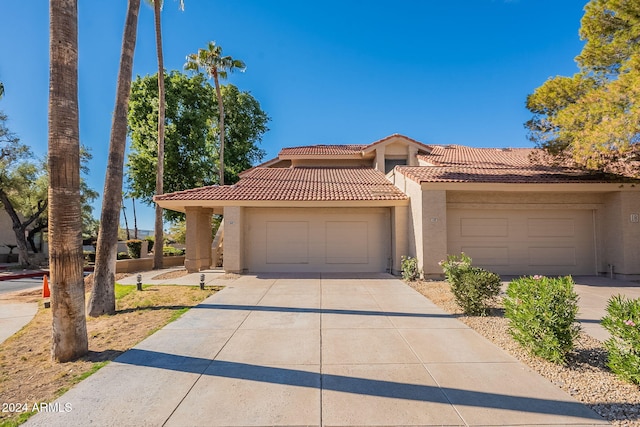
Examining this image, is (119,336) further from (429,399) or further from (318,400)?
(429,399)

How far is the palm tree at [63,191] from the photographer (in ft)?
16.7

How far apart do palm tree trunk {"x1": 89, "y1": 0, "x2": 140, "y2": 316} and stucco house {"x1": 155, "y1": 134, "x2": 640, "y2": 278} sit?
5447mm

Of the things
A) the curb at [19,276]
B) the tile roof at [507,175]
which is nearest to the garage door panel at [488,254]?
the tile roof at [507,175]

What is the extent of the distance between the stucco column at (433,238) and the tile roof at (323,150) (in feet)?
34.4

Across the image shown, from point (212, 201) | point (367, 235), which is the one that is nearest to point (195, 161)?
point (212, 201)

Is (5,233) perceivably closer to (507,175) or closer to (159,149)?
(159,149)

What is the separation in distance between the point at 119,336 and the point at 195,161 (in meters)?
21.2

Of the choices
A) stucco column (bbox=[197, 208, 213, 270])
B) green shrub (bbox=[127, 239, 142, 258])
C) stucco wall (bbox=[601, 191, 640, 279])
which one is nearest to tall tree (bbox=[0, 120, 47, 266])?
green shrub (bbox=[127, 239, 142, 258])

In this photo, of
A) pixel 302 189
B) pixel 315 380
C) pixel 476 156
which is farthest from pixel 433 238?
pixel 476 156

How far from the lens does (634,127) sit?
8.22 m

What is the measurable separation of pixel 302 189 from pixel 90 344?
10.2m

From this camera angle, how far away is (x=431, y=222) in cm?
1186

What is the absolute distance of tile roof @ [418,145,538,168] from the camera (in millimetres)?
16750

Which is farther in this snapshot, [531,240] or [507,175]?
[531,240]
